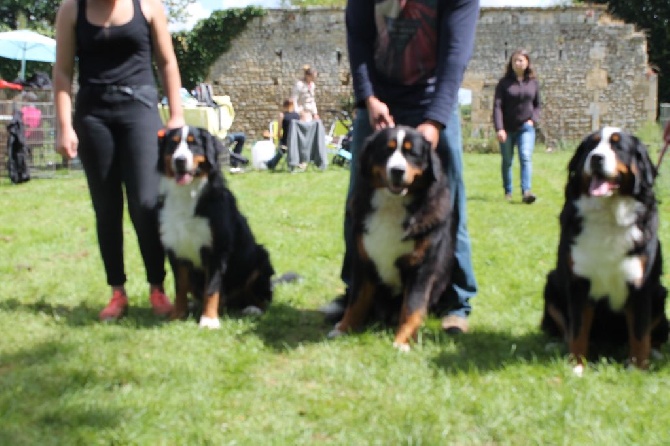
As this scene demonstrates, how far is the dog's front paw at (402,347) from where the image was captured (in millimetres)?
3623

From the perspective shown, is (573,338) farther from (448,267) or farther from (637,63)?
(637,63)

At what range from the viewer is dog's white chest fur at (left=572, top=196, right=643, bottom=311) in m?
3.19

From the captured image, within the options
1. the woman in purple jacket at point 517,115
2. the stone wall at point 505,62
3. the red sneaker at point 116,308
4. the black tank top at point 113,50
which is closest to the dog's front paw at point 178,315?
the red sneaker at point 116,308

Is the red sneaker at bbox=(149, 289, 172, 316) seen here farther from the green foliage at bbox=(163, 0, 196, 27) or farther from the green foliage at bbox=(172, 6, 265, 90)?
the green foliage at bbox=(163, 0, 196, 27)

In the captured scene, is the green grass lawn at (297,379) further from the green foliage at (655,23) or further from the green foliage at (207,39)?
the green foliage at (655,23)

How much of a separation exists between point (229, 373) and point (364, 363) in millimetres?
623

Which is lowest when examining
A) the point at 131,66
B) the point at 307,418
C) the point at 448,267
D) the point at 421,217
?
the point at 307,418

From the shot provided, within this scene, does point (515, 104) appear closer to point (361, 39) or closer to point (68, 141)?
point (361, 39)

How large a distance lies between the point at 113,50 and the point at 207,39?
65.6 feet

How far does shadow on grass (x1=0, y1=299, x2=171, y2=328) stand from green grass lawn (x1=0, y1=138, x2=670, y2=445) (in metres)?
0.02

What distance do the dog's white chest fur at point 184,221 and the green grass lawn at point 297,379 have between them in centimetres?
44

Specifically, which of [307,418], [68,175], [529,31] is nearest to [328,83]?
[529,31]

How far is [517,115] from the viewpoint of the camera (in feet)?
31.7

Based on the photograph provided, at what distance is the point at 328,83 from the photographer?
23359 millimetres
